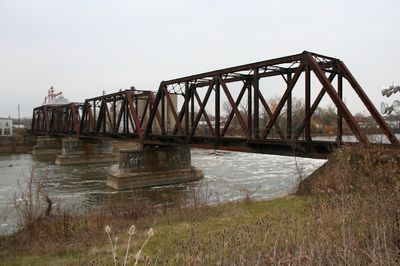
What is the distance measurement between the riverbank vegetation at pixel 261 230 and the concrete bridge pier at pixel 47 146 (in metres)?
51.4

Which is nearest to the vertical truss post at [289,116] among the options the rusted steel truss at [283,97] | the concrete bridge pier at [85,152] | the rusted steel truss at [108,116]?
the rusted steel truss at [283,97]

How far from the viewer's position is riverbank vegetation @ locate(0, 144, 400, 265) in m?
4.15

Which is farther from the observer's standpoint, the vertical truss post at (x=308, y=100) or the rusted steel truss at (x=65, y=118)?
the rusted steel truss at (x=65, y=118)

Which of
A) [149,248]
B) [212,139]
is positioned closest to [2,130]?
[212,139]

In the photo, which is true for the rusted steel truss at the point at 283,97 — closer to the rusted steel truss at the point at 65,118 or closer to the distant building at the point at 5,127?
the rusted steel truss at the point at 65,118

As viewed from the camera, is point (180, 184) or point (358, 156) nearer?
point (358, 156)

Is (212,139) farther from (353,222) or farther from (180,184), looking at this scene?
(353,222)

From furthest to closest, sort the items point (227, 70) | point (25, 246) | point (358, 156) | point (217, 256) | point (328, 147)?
1. point (227, 70)
2. point (328, 147)
3. point (358, 156)
4. point (25, 246)
5. point (217, 256)

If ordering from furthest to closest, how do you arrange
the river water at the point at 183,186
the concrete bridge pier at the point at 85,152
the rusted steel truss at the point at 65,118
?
1. the rusted steel truss at the point at 65,118
2. the concrete bridge pier at the point at 85,152
3. the river water at the point at 183,186

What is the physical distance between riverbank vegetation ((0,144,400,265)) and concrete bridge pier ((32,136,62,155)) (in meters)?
51.4

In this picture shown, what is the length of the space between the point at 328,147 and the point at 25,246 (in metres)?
11.0

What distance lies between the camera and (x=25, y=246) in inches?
350

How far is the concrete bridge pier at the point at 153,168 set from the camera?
85.4 ft

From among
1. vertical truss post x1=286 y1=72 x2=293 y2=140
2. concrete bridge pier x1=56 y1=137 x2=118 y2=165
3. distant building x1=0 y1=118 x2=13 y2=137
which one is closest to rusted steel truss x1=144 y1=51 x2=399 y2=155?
vertical truss post x1=286 y1=72 x2=293 y2=140
